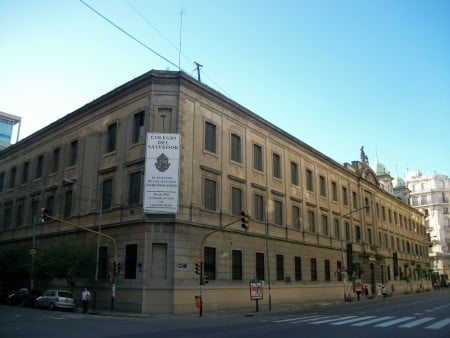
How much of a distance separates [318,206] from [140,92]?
24.1 meters

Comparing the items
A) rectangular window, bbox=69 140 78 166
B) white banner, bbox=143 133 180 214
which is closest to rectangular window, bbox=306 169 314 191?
white banner, bbox=143 133 180 214

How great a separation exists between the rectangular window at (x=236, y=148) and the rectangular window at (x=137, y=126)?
7.88 m

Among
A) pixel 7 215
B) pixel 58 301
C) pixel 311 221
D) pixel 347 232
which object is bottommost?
pixel 58 301

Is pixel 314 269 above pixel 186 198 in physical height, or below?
below

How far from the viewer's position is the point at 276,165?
42.2m

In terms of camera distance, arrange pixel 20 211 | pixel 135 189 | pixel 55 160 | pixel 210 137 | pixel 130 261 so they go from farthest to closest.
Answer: pixel 20 211 → pixel 55 160 → pixel 210 137 → pixel 135 189 → pixel 130 261

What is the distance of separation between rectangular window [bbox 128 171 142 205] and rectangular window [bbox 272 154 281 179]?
14598 millimetres

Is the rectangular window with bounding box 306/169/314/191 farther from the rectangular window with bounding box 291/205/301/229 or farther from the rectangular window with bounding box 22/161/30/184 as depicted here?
the rectangular window with bounding box 22/161/30/184

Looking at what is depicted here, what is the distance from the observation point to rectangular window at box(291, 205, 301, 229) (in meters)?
42.9

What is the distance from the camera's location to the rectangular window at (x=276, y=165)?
136 ft

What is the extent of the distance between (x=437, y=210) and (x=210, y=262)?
322ft

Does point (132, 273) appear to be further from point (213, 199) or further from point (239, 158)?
point (239, 158)

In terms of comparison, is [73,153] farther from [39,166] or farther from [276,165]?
[276,165]

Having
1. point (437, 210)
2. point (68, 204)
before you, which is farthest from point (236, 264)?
point (437, 210)
